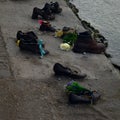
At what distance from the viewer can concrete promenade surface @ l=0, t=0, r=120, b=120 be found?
7836 mm

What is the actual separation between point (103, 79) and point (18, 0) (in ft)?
23.2

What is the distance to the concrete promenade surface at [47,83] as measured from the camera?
7836 millimetres

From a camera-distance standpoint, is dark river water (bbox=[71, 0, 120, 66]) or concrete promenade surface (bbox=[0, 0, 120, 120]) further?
dark river water (bbox=[71, 0, 120, 66])

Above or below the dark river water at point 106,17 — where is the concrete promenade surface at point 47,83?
above

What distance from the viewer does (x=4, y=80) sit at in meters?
8.88

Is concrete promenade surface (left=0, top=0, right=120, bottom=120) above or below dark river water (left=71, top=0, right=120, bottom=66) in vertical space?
above

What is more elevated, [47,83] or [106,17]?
[47,83]

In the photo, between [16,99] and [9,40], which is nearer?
[16,99]

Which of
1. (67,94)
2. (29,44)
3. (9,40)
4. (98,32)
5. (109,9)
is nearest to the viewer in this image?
(67,94)

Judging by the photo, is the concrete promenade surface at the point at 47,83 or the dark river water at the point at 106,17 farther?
the dark river water at the point at 106,17

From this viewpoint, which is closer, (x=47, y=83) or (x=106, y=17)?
(x=47, y=83)

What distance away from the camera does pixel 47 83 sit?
8930 mm

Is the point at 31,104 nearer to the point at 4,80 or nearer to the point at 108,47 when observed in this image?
the point at 4,80

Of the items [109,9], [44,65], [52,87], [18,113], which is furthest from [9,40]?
[109,9]
